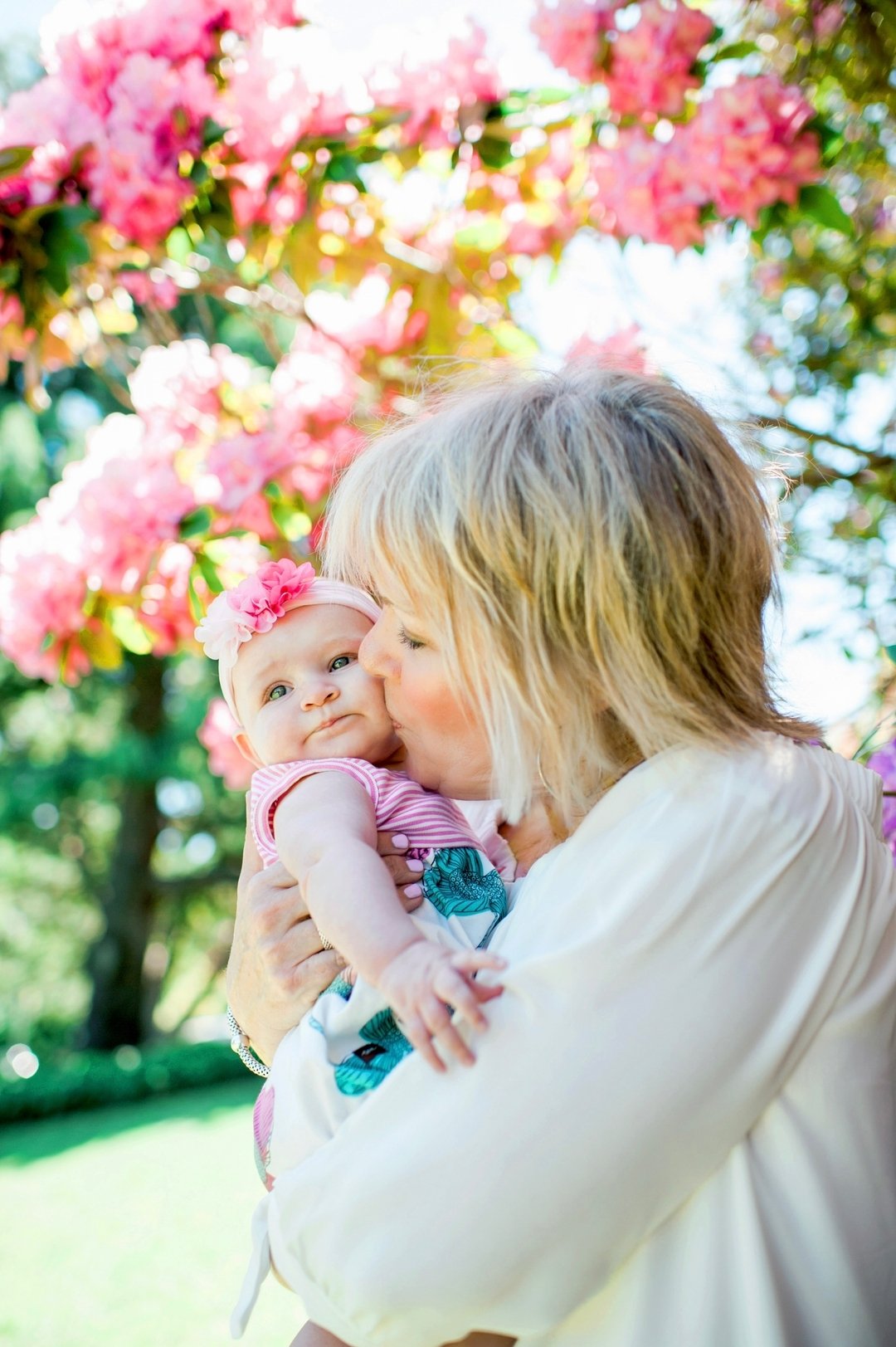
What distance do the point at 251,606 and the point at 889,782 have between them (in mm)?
1316

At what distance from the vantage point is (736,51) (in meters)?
2.90

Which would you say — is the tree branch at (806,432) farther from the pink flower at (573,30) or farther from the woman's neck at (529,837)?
the woman's neck at (529,837)

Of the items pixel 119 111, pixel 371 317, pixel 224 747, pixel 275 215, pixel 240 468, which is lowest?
pixel 224 747

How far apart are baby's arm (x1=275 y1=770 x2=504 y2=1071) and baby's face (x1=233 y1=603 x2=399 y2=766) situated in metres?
0.12

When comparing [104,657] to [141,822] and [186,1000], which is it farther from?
[186,1000]

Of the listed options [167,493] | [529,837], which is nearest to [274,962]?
[529,837]

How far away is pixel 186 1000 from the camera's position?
909 inches

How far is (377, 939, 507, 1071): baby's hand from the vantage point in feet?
3.73

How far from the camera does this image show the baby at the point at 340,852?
1.25 metres

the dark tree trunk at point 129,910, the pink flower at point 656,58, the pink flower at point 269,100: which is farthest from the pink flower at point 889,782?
the dark tree trunk at point 129,910

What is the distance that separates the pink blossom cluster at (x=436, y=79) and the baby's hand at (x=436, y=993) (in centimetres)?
271

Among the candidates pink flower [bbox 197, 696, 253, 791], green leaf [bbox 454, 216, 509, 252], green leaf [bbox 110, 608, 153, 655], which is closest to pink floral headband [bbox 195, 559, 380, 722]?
green leaf [bbox 110, 608, 153, 655]

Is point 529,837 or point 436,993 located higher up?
point 436,993

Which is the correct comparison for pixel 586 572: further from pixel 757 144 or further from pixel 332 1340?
pixel 757 144
